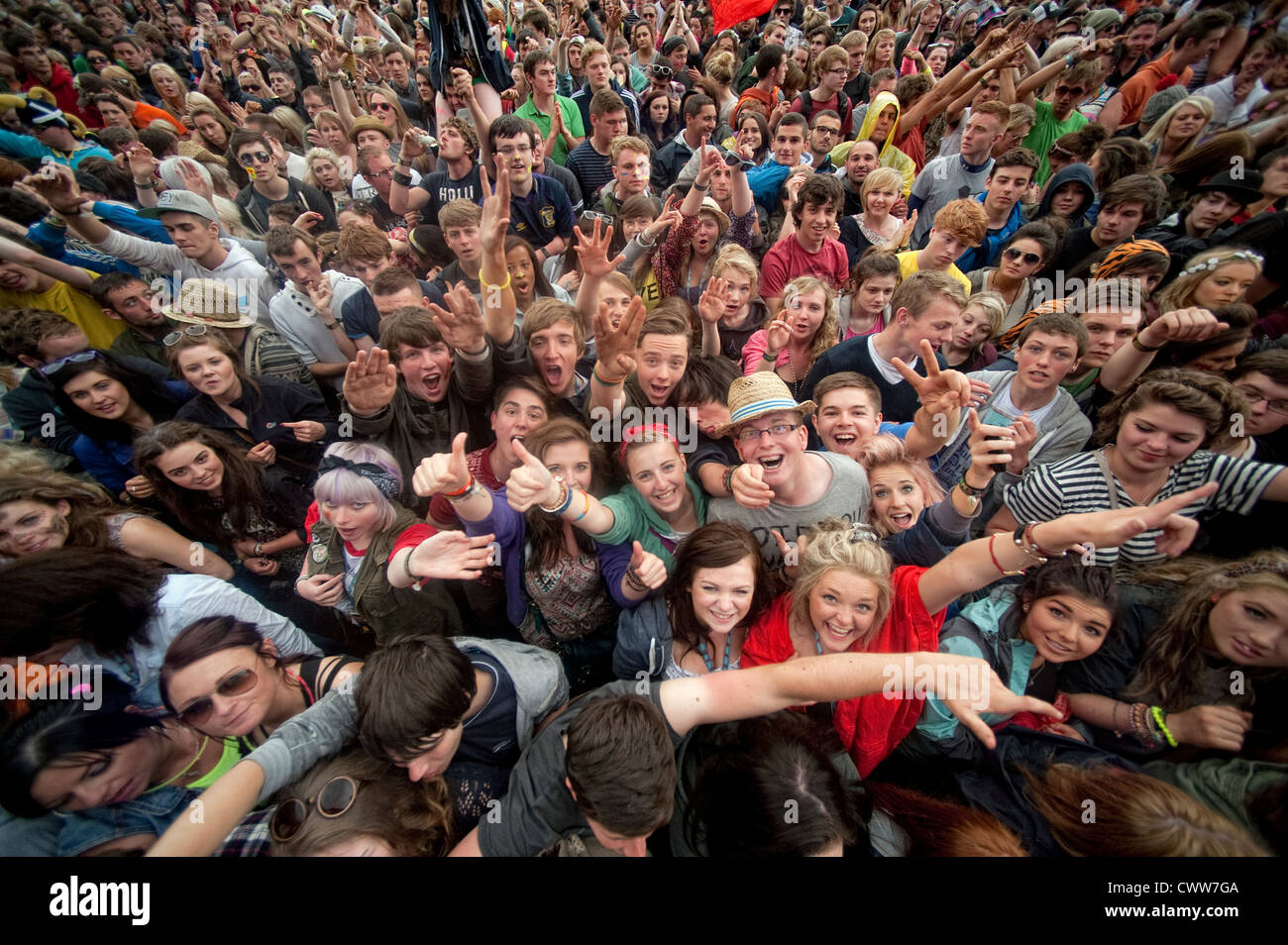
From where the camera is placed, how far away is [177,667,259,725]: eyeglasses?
1.75 m

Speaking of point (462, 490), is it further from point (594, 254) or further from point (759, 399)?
point (594, 254)

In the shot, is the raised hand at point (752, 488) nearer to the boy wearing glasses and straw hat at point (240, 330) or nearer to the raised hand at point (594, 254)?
the raised hand at point (594, 254)

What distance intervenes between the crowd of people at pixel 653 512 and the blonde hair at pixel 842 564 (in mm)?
16

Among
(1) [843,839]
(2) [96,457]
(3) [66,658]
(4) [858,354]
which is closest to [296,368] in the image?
(2) [96,457]

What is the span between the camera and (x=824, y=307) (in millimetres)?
3336

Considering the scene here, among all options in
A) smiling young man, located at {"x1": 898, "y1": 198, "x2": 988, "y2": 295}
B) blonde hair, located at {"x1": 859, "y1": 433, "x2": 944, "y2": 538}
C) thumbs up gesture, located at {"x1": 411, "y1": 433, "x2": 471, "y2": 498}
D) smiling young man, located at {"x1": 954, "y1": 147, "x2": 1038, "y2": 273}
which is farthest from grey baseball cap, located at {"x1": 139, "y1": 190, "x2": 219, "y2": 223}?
smiling young man, located at {"x1": 954, "y1": 147, "x2": 1038, "y2": 273}

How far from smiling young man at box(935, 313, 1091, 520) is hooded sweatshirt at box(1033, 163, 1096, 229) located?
8.18 feet

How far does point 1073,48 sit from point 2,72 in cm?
1411

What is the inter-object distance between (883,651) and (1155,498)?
1.60 metres

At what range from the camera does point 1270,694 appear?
183cm

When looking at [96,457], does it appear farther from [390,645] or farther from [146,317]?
[390,645]

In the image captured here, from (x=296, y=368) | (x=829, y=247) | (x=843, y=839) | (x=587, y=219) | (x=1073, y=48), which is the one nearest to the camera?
(x=843, y=839)

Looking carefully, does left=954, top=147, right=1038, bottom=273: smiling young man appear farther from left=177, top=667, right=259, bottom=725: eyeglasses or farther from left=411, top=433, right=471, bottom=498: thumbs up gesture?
left=177, top=667, right=259, bottom=725: eyeglasses

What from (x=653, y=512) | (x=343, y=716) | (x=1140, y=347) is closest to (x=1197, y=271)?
(x=1140, y=347)
